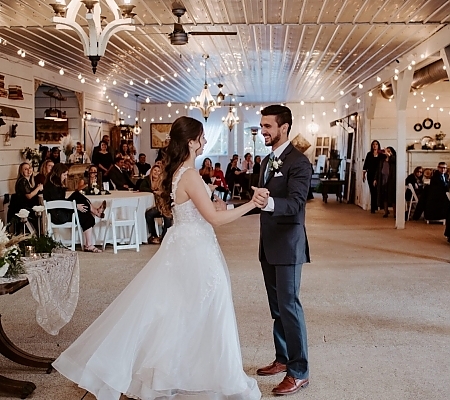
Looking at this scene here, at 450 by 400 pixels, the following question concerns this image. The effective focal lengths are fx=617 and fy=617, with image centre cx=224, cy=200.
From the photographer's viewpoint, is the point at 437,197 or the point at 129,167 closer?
the point at 437,197

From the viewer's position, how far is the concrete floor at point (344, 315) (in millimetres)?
3844

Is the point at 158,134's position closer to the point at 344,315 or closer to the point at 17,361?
the point at 344,315

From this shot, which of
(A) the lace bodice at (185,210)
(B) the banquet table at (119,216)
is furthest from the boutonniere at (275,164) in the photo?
(B) the banquet table at (119,216)

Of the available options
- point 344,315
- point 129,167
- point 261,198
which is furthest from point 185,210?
point 129,167

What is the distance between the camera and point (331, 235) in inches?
416

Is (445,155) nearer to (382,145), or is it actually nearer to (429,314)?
(382,145)

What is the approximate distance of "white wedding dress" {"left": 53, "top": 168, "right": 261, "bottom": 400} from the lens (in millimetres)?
3307

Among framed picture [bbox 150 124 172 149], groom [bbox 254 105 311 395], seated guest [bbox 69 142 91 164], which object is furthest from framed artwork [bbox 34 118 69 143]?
groom [bbox 254 105 311 395]

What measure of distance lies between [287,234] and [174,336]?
0.86m

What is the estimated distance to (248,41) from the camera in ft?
31.3

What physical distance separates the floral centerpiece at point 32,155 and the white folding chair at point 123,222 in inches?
121

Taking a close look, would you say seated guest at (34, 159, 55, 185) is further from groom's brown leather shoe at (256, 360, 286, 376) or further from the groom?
the groom

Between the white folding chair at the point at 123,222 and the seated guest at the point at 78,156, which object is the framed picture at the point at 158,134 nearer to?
the seated guest at the point at 78,156

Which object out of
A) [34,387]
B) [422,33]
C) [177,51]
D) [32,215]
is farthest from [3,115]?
[34,387]
